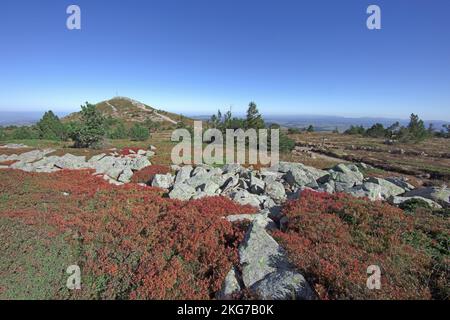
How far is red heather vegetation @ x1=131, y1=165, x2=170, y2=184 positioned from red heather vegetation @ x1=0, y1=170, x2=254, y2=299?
4692 mm

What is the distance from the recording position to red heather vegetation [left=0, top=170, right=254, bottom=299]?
6.54 m

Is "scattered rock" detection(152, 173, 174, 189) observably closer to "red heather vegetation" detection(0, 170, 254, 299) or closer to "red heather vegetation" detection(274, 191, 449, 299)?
"red heather vegetation" detection(0, 170, 254, 299)

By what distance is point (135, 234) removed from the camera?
902 cm

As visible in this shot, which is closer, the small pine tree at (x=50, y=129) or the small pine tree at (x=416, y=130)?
the small pine tree at (x=50, y=129)

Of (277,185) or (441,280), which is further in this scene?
(277,185)

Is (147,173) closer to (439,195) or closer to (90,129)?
(439,195)

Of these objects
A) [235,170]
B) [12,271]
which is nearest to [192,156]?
[235,170]

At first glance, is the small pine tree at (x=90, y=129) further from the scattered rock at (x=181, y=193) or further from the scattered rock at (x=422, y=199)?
the scattered rock at (x=422, y=199)

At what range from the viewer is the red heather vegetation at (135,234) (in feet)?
21.5

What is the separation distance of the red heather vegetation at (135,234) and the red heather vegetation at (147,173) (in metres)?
4.69

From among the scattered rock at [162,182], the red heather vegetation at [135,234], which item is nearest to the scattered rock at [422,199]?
the red heather vegetation at [135,234]

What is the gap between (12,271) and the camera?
21.5ft

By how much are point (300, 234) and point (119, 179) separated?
1600 centimetres
